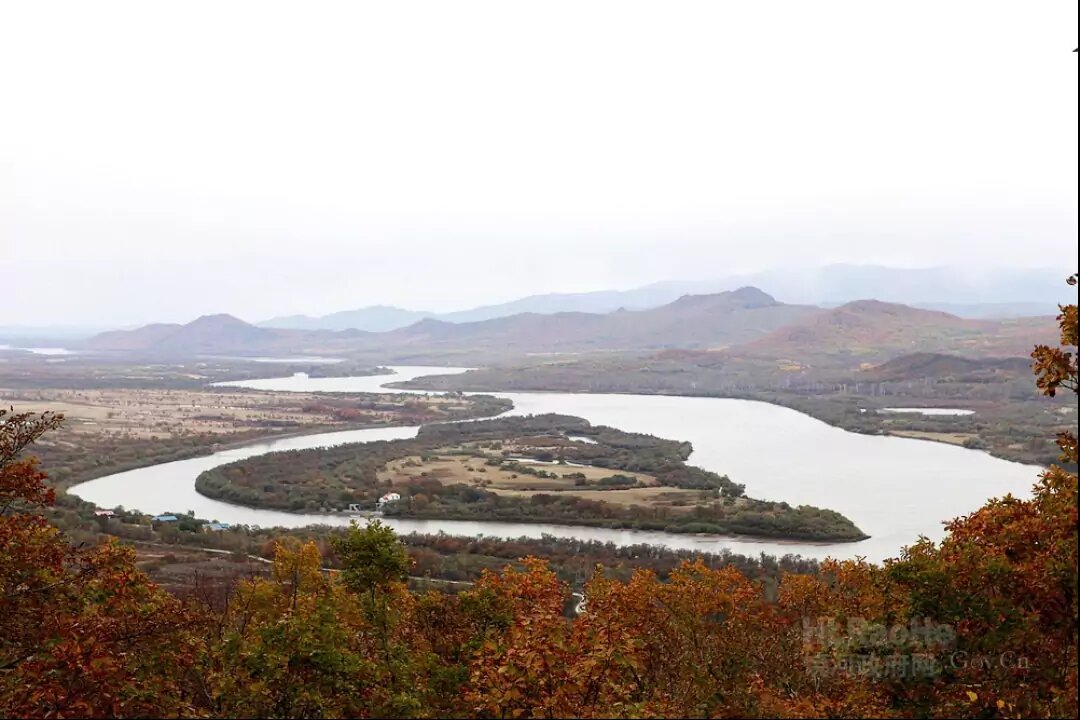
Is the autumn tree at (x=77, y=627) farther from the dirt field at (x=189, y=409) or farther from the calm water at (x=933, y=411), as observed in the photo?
the calm water at (x=933, y=411)

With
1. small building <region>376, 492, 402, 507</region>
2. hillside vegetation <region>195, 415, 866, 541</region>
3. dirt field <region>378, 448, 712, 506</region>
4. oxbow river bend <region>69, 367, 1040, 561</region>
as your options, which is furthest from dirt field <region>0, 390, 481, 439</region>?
small building <region>376, 492, 402, 507</region>

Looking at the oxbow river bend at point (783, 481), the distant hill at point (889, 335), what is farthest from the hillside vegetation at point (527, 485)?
the distant hill at point (889, 335)

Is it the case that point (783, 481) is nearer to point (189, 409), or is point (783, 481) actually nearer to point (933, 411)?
point (933, 411)

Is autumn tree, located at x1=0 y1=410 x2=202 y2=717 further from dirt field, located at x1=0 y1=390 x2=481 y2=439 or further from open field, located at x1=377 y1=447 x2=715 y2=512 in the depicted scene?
dirt field, located at x1=0 y1=390 x2=481 y2=439

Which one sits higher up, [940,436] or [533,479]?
[940,436]

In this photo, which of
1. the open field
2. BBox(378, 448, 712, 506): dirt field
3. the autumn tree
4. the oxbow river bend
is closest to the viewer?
the autumn tree

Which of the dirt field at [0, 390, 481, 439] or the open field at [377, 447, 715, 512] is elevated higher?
the dirt field at [0, 390, 481, 439]

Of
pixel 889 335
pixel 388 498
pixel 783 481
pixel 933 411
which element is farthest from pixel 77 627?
pixel 889 335
